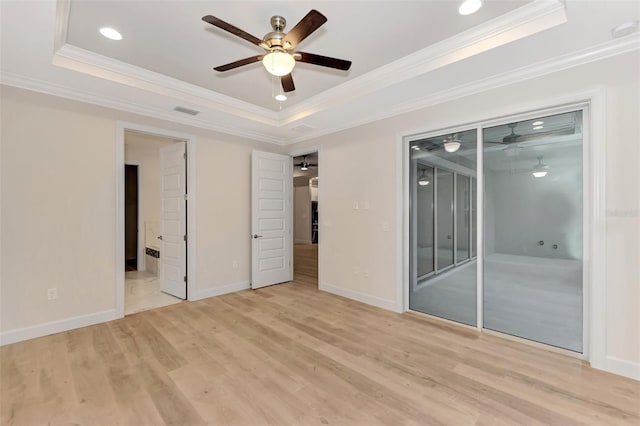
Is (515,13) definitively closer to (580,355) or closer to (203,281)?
(580,355)

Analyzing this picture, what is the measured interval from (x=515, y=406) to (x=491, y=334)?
1252mm

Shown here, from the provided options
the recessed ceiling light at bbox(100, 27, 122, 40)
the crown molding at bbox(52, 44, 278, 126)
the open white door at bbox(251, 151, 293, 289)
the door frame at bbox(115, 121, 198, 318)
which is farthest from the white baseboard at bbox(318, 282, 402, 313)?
the recessed ceiling light at bbox(100, 27, 122, 40)

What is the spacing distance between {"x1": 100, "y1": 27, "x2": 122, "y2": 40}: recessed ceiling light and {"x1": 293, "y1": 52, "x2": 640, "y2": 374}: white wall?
2.98 metres

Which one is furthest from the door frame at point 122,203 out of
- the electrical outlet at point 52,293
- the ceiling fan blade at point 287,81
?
the ceiling fan blade at point 287,81

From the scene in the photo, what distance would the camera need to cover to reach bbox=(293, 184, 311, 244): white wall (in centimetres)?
1190

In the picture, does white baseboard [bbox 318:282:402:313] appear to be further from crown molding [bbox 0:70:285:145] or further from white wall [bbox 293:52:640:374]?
crown molding [bbox 0:70:285:145]

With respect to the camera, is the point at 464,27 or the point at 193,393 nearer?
the point at 193,393

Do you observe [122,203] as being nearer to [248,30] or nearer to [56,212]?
[56,212]

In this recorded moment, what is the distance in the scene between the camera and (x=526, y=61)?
2.63m

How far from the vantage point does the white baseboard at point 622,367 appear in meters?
2.28

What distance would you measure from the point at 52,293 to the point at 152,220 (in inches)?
134

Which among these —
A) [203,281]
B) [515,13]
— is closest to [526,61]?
[515,13]

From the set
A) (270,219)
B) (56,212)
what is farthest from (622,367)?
(56,212)

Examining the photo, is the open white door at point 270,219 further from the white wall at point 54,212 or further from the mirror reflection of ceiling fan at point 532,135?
the mirror reflection of ceiling fan at point 532,135
